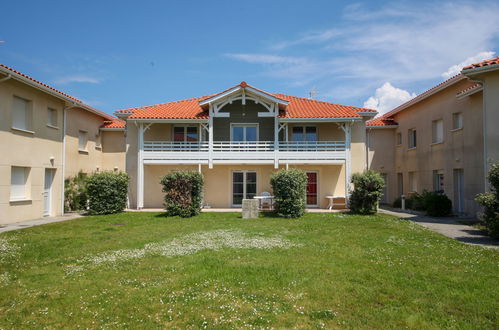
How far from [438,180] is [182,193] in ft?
47.0

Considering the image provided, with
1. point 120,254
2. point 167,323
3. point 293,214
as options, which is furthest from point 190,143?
point 167,323

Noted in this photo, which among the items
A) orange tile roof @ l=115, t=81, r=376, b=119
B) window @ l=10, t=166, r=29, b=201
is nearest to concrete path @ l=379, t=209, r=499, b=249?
orange tile roof @ l=115, t=81, r=376, b=119

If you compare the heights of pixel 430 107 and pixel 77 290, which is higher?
pixel 430 107

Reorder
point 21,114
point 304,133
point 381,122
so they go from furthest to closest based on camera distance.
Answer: point 381,122, point 304,133, point 21,114

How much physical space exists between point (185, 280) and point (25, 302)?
256cm

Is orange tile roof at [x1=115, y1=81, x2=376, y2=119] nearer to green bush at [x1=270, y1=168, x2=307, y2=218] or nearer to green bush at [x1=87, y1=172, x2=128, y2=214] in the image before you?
green bush at [x1=87, y1=172, x2=128, y2=214]

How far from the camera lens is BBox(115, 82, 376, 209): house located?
18.9 m

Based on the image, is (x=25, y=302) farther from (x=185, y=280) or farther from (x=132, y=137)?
(x=132, y=137)

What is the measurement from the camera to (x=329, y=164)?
19.5 meters

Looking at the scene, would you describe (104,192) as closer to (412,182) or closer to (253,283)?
(253,283)

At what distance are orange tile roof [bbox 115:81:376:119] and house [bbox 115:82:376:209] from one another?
0.06 m

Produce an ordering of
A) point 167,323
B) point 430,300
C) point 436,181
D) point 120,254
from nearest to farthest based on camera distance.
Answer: point 167,323 < point 430,300 < point 120,254 < point 436,181

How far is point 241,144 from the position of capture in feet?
63.2

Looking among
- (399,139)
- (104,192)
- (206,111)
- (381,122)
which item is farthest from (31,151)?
(399,139)
